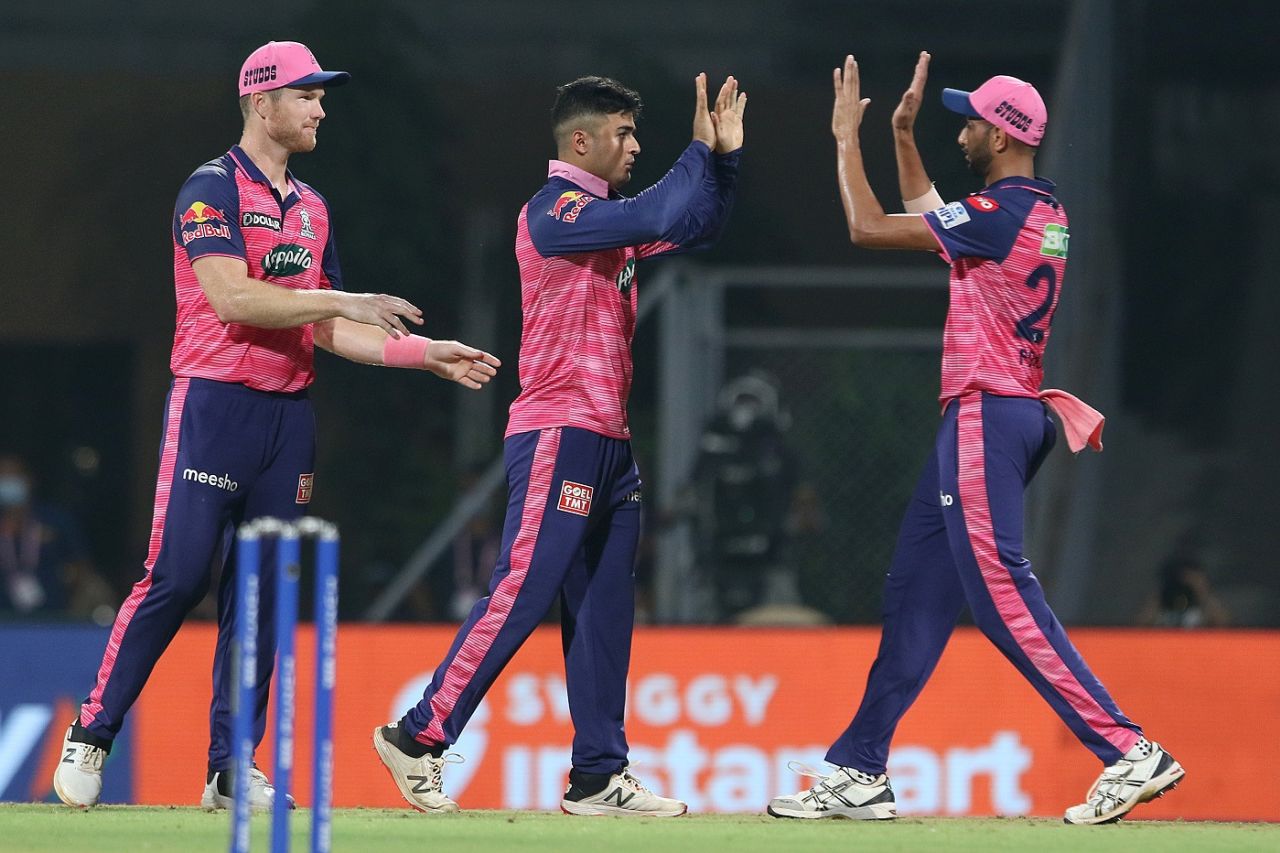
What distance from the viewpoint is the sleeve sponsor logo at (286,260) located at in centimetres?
526

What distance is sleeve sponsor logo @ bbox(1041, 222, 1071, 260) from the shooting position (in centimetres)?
524

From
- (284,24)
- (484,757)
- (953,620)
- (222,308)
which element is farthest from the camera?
(284,24)

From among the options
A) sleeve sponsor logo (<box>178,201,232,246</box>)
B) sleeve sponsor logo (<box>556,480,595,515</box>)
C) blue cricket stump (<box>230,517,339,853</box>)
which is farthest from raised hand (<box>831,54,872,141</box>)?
blue cricket stump (<box>230,517,339,853</box>)

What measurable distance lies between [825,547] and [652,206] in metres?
4.93

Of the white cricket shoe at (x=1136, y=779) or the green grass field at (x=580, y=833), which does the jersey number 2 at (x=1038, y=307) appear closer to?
the white cricket shoe at (x=1136, y=779)

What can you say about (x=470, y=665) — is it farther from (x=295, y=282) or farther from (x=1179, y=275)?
(x=1179, y=275)

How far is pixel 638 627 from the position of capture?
801cm

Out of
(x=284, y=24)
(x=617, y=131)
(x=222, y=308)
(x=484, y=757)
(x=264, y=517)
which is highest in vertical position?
(x=284, y=24)

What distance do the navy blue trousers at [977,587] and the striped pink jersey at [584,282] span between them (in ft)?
2.60

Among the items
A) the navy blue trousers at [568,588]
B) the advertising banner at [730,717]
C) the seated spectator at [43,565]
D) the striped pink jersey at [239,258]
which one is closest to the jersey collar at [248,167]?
the striped pink jersey at [239,258]

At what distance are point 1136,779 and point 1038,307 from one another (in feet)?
3.81

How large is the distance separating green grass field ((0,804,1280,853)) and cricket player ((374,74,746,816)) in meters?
0.22

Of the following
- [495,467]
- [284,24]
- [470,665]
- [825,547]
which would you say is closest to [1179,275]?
[825,547]

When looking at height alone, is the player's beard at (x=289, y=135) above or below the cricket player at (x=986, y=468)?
above
